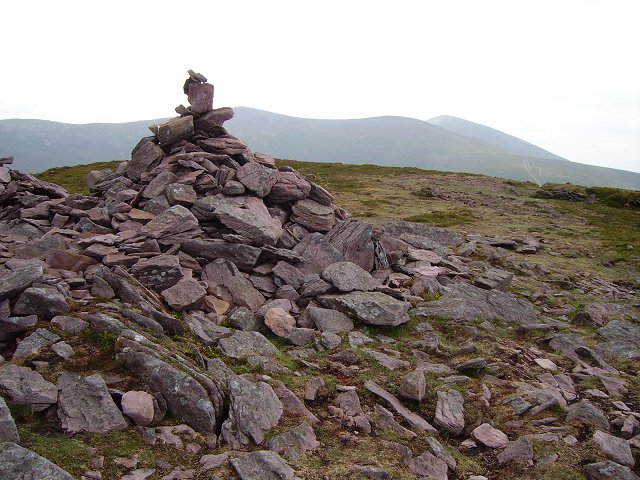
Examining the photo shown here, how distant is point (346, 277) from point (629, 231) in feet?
108

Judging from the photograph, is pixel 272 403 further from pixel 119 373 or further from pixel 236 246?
pixel 236 246

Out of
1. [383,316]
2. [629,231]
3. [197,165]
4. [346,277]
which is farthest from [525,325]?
[629,231]

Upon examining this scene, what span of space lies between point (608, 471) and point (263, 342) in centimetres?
871

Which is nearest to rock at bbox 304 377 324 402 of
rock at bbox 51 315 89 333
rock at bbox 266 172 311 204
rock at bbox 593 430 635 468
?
rock at bbox 51 315 89 333

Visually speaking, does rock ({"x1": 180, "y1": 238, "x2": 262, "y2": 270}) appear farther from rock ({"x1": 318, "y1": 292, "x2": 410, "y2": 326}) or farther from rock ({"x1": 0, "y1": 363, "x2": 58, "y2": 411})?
rock ({"x1": 0, "y1": 363, "x2": 58, "y2": 411})

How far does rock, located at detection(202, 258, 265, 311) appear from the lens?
1571cm

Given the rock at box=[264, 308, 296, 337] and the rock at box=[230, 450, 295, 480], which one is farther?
the rock at box=[264, 308, 296, 337]

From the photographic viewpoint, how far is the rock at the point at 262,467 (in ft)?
25.9

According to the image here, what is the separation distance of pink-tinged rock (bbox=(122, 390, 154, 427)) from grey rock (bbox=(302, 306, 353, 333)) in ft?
21.9

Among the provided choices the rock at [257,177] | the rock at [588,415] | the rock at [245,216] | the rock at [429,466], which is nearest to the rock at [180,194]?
the rock at [245,216]

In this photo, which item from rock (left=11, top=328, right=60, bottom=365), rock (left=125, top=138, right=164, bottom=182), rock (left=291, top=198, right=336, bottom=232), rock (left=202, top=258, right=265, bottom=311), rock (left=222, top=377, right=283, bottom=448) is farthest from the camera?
rock (left=125, top=138, right=164, bottom=182)

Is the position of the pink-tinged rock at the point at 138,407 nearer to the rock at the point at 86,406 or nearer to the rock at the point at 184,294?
the rock at the point at 86,406

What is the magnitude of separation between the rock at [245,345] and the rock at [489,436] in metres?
5.67

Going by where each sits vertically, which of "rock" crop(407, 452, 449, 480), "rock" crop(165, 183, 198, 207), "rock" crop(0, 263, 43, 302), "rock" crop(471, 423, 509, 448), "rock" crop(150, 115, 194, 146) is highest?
"rock" crop(150, 115, 194, 146)
